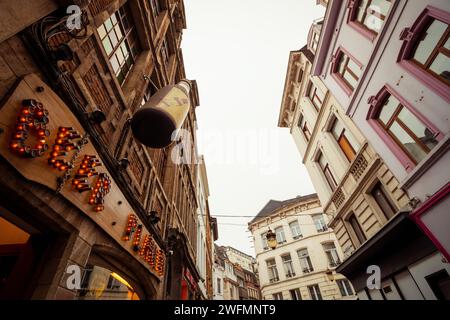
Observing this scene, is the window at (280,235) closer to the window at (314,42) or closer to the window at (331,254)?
the window at (331,254)

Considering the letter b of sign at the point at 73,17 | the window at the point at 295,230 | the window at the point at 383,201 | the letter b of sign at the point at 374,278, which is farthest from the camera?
the window at the point at 295,230

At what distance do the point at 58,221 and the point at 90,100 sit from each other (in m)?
2.43

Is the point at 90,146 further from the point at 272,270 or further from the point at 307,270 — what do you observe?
the point at 272,270

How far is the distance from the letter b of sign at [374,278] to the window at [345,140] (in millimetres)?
4981

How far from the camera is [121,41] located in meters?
7.11

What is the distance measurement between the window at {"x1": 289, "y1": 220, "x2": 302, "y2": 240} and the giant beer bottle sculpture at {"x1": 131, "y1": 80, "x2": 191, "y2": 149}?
26.5 meters

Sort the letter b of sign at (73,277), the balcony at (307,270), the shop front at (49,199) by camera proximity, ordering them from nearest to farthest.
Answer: the shop front at (49,199) < the letter b of sign at (73,277) < the balcony at (307,270)

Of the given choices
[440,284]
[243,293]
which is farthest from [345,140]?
[243,293]

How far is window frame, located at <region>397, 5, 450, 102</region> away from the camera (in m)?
5.71

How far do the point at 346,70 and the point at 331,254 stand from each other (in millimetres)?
21040

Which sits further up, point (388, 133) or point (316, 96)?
point (316, 96)

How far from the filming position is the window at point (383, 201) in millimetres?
8836

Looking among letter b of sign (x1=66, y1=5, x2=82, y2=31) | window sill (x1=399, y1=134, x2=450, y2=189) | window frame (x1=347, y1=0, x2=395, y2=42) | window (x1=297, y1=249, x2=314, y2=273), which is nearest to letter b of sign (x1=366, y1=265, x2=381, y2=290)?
Result: window sill (x1=399, y1=134, x2=450, y2=189)

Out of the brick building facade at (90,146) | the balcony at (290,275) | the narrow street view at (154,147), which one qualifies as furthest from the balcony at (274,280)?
the brick building facade at (90,146)
